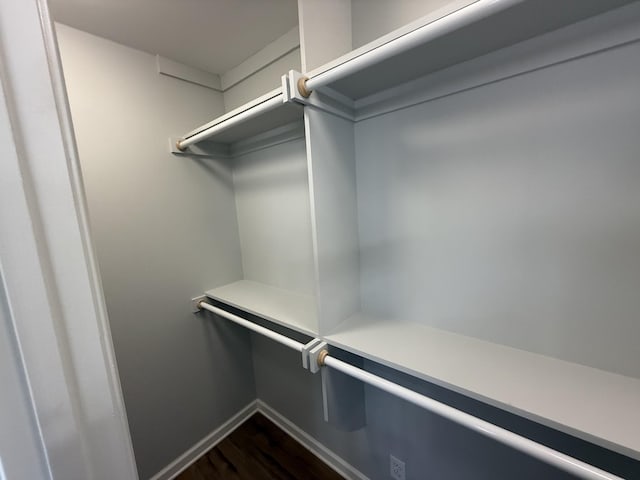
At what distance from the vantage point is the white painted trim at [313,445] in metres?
1.47

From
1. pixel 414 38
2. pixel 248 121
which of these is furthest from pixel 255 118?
pixel 414 38

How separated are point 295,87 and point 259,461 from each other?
201 cm

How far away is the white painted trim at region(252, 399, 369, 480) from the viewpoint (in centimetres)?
147

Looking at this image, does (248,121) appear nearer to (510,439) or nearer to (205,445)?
(510,439)

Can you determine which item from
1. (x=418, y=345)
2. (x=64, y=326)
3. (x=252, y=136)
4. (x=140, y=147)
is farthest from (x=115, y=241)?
(x=418, y=345)

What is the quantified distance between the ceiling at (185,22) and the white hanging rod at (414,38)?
23.4 inches

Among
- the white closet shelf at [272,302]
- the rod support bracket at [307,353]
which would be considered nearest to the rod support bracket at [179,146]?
the white closet shelf at [272,302]

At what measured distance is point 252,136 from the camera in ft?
5.07

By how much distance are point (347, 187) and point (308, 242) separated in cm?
43

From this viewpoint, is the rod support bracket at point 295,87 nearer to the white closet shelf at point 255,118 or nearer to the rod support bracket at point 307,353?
the white closet shelf at point 255,118

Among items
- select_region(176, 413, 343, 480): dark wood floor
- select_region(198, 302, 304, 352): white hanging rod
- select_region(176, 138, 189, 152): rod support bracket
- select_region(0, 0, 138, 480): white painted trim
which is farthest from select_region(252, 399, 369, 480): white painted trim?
select_region(176, 138, 189, 152): rod support bracket

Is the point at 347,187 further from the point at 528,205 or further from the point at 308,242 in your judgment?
A: the point at 528,205

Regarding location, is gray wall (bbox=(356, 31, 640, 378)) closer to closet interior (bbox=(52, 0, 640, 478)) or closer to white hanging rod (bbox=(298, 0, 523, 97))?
closet interior (bbox=(52, 0, 640, 478))

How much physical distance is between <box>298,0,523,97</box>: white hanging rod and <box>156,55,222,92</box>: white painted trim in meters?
1.06
